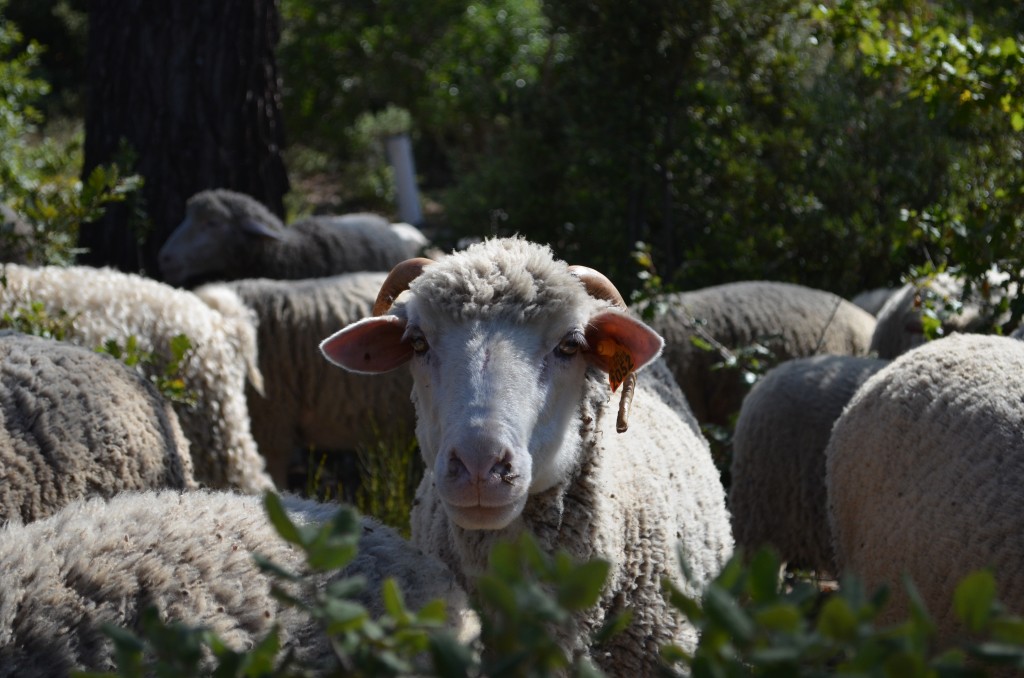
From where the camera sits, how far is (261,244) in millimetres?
8258

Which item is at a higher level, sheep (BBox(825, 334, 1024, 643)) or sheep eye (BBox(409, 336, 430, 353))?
sheep eye (BBox(409, 336, 430, 353))

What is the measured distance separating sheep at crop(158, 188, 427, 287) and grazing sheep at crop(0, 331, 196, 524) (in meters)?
3.75

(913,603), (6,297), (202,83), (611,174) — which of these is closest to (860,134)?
(611,174)

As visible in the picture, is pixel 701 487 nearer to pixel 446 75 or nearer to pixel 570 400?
pixel 570 400

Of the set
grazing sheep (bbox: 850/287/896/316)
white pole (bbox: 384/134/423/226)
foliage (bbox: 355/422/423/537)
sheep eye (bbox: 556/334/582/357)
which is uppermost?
sheep eye (bbox: 556/334/582/357)

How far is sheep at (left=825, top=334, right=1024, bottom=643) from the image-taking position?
3154 millimetres

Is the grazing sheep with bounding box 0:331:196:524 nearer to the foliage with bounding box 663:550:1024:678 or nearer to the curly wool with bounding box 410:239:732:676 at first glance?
the curly wool with bounding box 410:239:732:676

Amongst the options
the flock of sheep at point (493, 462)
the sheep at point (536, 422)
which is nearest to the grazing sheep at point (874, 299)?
the flock of sheep at point (493, 462)

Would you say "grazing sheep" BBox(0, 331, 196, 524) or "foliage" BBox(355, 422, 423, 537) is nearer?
"grazing sheep" BBox(0, 331, 196, 524)

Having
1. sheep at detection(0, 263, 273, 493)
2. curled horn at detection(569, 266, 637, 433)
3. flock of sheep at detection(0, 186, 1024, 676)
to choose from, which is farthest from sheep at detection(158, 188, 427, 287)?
curled horn at detection(569, 266, 637, 433)

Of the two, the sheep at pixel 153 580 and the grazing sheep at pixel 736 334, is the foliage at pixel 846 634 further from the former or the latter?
the grazing sheep at pixel 736 334

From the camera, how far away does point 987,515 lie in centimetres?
315

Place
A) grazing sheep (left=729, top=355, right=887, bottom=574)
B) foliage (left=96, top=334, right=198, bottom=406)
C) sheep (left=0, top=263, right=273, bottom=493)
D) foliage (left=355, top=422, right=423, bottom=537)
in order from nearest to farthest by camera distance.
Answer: foliage (left=96, top=334, right=198, bottom=406), sheep (left=0, top=263, right=273, bottom=493), grazing sheep (left=729, top=355, right=887, bottom=574), foliage (left=355, top=422, right=423, bottom=537)

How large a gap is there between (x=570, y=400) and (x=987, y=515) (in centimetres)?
129
